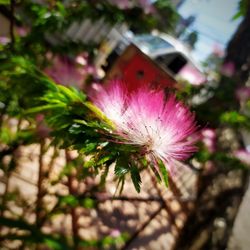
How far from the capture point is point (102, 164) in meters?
0.80

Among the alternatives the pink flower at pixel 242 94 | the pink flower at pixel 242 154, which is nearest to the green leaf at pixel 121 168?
the pink flower at pixel 242 94

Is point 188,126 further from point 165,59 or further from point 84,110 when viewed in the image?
point 165,59

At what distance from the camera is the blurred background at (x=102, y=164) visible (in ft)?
5.39

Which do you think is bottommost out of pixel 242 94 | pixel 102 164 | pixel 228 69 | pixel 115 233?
pixel 115 233

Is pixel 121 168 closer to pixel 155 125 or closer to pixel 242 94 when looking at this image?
A: pixel 155 125

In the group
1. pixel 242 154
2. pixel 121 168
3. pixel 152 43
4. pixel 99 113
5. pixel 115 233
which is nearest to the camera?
pixel 121 168

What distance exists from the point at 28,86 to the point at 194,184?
4.42 metres

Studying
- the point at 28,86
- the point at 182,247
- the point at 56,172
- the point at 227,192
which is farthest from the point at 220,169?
the point at 28,86

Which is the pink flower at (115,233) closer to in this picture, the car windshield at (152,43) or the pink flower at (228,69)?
the pink flower at (228,69)

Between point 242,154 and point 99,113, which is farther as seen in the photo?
point 242,154

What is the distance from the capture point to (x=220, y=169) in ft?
15.3

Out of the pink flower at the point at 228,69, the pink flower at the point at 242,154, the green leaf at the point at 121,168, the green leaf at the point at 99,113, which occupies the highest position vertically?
the pink flower at the point at 228,69

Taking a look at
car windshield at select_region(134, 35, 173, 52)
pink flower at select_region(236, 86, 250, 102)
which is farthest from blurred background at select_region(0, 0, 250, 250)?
car windshield at select_region(134, 35, 173, 52)

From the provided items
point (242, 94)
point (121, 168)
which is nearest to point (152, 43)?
point (242, 94)
